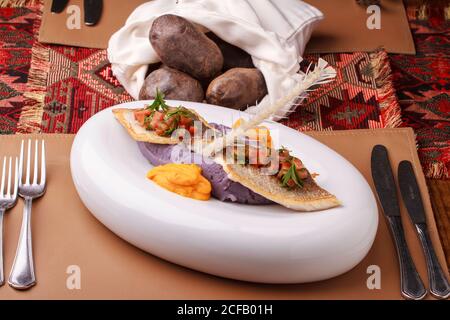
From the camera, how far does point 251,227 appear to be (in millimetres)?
1598

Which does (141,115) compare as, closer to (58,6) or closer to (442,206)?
(442,206)

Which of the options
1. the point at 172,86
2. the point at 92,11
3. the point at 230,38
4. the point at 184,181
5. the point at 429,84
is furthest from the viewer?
the point at 92,11

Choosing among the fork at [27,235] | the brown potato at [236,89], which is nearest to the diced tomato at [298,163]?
the brown potato at [236,89]

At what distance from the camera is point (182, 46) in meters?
2.30

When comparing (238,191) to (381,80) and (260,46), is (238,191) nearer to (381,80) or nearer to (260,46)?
(260,46)

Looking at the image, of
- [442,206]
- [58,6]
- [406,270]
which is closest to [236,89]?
[442,206]

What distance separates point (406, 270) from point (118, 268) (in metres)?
0.71

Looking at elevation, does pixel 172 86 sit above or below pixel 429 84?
below

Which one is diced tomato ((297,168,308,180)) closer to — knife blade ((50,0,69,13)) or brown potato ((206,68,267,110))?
brown potato ((206,68,267,110))

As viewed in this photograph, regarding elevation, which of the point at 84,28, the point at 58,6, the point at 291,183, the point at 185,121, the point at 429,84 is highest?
the point at 58,6

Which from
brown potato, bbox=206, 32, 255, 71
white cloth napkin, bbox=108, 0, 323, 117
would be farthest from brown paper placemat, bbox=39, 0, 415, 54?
brown potato, bbox=206, 32, 255, 71

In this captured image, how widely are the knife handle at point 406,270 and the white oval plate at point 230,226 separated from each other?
129mm

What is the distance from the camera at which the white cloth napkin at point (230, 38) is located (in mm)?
2416

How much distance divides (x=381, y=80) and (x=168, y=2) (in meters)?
0.84
